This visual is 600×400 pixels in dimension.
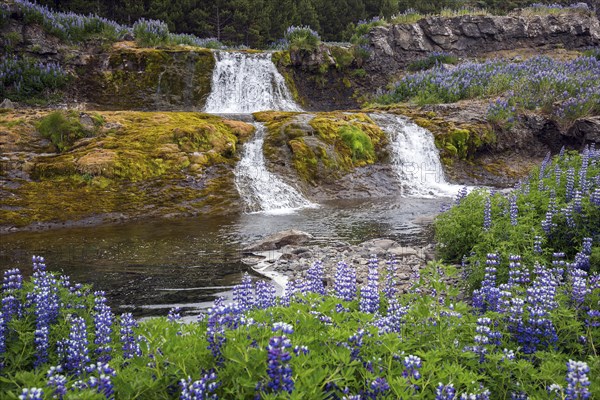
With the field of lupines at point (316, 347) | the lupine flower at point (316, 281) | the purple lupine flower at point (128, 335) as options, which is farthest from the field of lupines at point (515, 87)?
the purple lupine flower at point (128, 335)

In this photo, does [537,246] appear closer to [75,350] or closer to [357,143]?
[75,350]

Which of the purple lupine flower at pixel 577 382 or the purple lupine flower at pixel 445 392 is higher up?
the purple lupine flower at pixel 577 382

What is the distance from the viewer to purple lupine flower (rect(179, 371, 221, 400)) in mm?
2049

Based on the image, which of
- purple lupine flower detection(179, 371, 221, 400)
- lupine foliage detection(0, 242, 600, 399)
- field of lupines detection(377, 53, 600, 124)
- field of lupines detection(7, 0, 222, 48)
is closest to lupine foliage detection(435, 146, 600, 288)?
lupine foliage detection(0, 242, 600, 399)

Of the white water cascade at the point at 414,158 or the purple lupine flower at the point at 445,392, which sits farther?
the white water cascade at the point at 414,158

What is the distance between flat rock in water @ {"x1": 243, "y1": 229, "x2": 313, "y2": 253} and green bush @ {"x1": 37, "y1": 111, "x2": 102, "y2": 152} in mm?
6626

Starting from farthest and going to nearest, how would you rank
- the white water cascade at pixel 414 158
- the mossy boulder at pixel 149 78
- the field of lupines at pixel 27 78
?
the mossy boulder at pixel 149 78 < the field of lupines at pixel 27 78 < the white water cascade at pixel 414 158

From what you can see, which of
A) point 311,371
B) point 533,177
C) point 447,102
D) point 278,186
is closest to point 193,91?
point 278,186

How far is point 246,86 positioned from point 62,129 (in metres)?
9.74

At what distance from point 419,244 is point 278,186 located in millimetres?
5415

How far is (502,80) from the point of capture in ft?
63.5

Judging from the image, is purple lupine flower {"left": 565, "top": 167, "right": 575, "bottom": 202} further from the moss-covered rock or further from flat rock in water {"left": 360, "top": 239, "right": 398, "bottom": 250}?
the moss-covered rock

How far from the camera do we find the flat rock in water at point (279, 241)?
8016 mm

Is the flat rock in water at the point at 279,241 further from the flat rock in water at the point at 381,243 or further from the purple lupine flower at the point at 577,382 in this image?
the purple lupine flower at the point at 577,382
